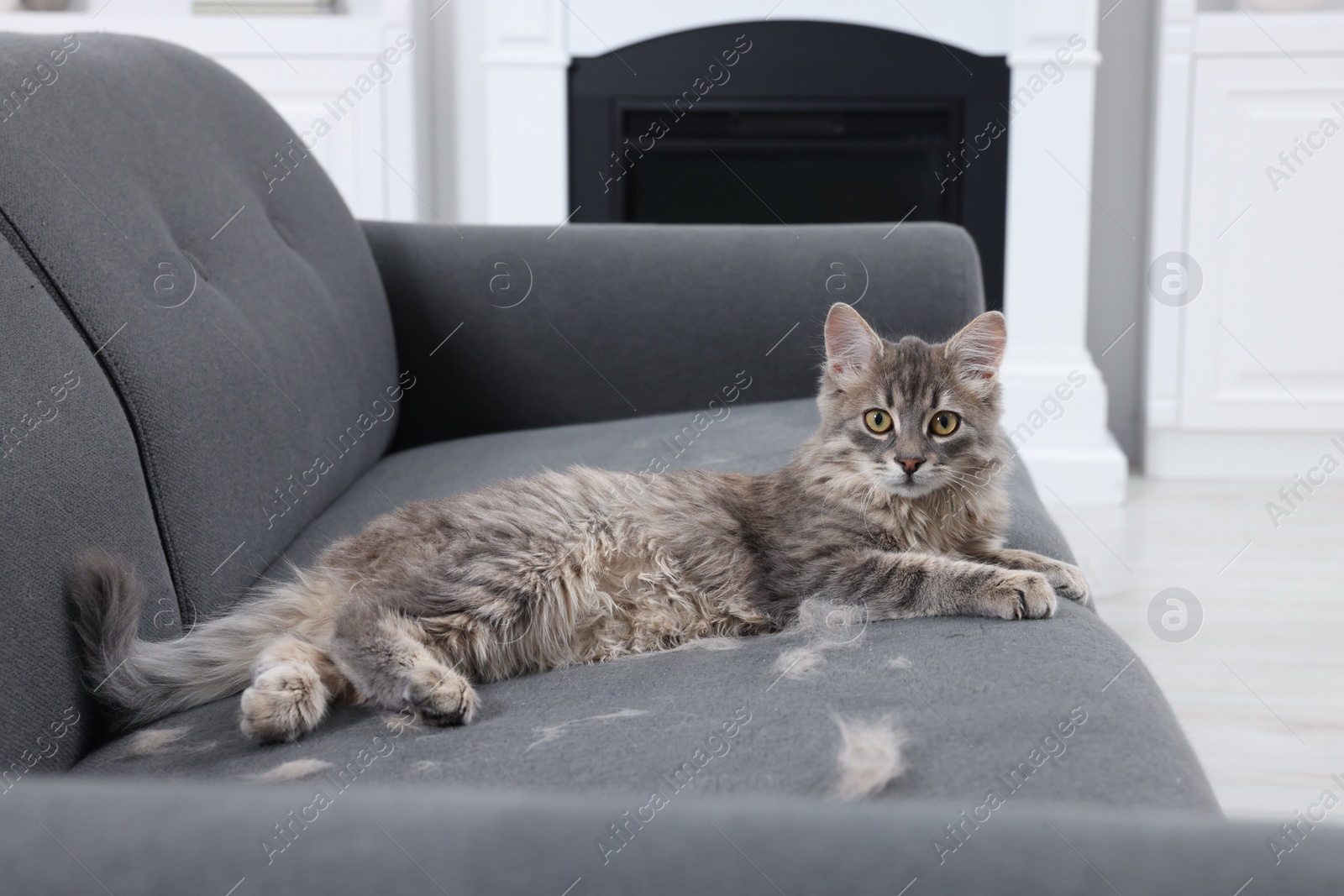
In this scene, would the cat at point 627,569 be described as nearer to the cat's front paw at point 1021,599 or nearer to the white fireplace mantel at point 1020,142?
the cat's front paw at point 1021,599

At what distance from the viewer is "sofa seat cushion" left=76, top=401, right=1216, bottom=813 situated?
83cm

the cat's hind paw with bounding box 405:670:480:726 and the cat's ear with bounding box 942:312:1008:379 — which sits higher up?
the cat's ear with bounding box 942:312:1008:379

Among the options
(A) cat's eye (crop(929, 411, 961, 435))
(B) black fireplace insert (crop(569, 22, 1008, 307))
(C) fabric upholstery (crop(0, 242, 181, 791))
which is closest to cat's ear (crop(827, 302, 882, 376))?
(A) cat's eye (crop(929, 411, 961, 435))

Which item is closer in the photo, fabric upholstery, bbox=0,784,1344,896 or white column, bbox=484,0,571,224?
fabric upholstery, bbox=0,784,1344,896

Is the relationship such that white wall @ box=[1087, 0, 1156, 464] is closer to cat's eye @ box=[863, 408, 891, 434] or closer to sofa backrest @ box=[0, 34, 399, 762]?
cat's eye @ box=[863, 408, 891, 434]

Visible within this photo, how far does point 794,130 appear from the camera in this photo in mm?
3906

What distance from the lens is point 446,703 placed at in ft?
3.31

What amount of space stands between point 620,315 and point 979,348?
0.88 m

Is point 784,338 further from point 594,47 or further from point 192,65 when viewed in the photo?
point 594,47

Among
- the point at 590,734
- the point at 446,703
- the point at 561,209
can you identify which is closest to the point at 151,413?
the point at 446,703

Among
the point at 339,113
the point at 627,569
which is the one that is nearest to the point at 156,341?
the point at 627,569

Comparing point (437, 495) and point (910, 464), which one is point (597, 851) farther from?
point (437, 495)

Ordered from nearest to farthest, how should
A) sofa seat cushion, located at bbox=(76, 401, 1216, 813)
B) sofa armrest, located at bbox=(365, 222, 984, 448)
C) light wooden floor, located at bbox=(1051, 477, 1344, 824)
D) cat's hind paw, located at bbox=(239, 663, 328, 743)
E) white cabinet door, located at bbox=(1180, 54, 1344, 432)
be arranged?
sofa seat cushion, located at bbox=(76, 401, 1216, 813), cat's hind paw, located at bbox=(239, 663, 328, 743), light wooden floor, located at bbox=(1051, 477, 1344, 824), sofa armrest, located at bbox=(365, 222, 984, 448), white cabinet door, located at bbox=(1180, 54, 1344, 432)

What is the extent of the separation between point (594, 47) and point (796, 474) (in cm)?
285
